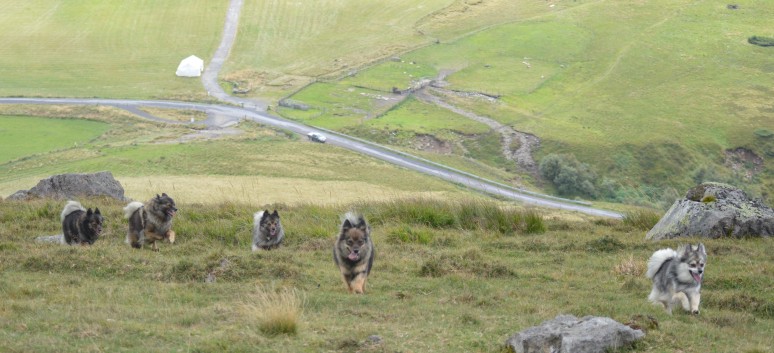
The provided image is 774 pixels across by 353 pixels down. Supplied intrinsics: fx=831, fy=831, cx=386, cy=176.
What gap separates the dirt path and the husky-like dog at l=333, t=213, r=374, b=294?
8539 cm

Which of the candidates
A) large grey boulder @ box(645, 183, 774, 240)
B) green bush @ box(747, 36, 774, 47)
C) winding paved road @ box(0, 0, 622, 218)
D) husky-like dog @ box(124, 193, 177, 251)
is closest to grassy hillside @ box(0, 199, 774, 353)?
husky-like dog @ box(124, 193, 177, 251)

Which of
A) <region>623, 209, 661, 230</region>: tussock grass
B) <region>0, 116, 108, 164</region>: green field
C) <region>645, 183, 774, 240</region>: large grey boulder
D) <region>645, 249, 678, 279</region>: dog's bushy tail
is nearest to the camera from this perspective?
<region>645, 249, 678, 279</region>: dog's bushy tail

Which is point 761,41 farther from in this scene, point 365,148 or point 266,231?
point 266,231

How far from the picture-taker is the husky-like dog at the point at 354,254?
1572 centimetres

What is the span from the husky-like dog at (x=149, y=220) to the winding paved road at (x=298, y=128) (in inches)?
2122

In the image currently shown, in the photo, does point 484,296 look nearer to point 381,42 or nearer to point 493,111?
point 493,111

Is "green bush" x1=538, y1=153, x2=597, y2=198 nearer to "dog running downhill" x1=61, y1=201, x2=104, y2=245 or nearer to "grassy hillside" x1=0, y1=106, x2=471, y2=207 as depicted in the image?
"grassy hillside" x1=0, y1=106, x2=471, y2=207

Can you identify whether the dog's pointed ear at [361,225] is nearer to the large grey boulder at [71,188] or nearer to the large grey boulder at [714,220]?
the large grey boulder at [714,220]

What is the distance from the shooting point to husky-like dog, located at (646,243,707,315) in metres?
14.8

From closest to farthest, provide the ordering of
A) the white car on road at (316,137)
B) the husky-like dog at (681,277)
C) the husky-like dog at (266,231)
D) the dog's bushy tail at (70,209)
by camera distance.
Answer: the husky-like dog at (681,277), the husky-like dog at (266,231), the dog's bushy tail at (70,209), the white car on road at (316,137)

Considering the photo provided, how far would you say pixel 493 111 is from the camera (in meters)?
116

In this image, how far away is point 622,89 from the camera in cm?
12862

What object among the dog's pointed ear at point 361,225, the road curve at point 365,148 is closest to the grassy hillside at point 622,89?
the road curve at point 365,148

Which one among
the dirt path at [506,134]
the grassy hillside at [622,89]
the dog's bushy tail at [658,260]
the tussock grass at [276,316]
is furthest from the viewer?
the grassy hillside at [622,89]
